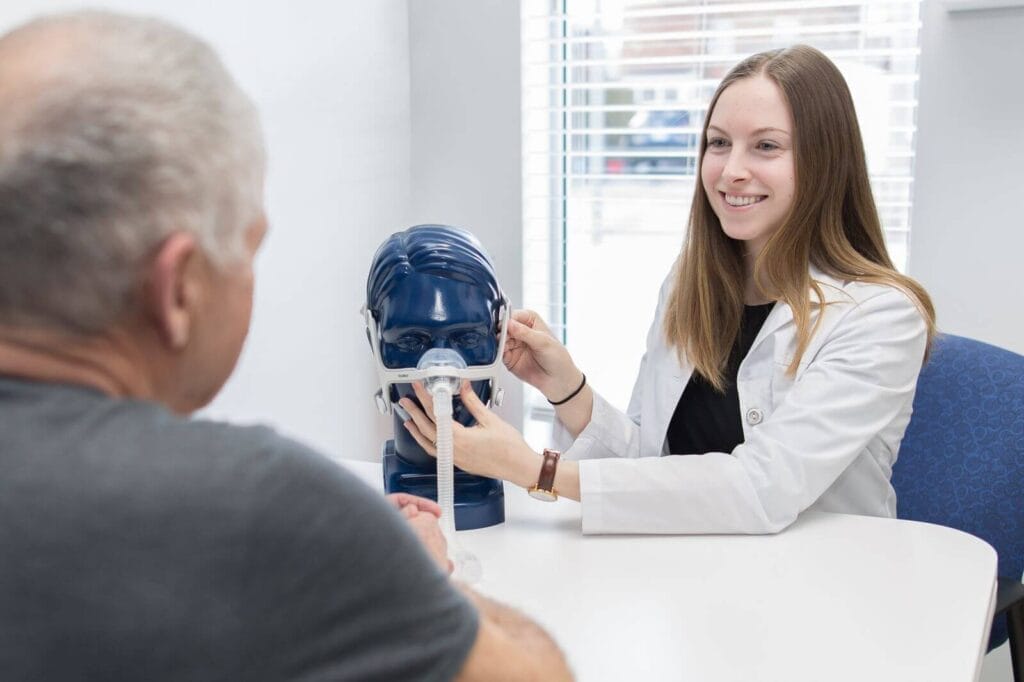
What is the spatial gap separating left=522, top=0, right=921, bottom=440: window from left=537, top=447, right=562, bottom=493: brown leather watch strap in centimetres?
141

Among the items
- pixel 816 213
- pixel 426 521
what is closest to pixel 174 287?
pixel 426 521

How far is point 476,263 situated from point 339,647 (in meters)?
0.94

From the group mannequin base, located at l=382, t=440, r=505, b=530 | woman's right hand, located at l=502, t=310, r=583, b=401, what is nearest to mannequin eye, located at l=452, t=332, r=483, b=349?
mannequin base, located at l=382, t=440, r=505, b=530

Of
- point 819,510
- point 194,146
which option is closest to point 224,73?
point 194,146

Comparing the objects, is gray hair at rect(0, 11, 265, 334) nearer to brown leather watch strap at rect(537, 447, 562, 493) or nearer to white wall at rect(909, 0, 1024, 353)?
brown leather watch strap at rect(537, 447, 562, 493)

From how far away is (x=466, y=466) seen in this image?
1589 millimetres

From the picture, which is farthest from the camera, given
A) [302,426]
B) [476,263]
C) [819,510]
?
[302,426]

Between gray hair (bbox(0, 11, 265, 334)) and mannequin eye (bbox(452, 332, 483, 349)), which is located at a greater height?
gray hair (bbox(0, 11, 265, 334))

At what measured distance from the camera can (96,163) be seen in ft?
2.07

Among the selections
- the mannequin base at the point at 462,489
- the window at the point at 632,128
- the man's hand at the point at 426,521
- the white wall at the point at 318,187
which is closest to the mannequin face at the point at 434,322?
the mannequin base at the point at 462,489

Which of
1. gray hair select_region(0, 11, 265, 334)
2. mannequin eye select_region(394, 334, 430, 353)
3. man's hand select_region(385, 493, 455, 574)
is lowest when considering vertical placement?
man's hand select_region(385, 493, 455, 574)

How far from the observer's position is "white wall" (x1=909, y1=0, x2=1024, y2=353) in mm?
2424

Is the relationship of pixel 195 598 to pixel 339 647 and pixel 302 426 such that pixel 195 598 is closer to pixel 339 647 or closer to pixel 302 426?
pixel 339 647

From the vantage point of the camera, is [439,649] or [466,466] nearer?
[439,649]
